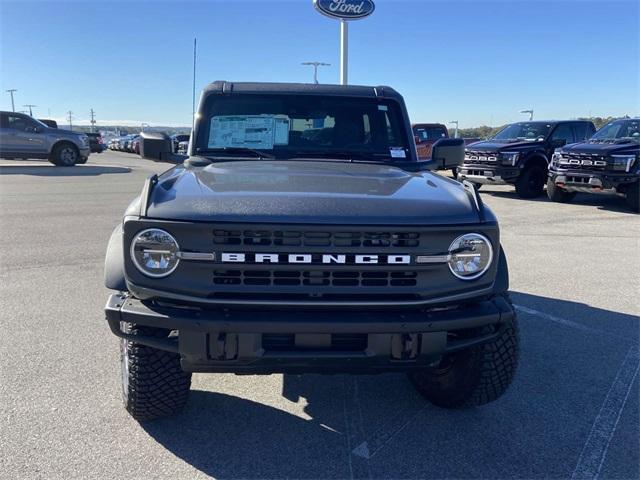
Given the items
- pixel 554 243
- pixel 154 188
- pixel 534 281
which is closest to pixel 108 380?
pixel 154 188

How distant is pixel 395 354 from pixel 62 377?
223 centimetres

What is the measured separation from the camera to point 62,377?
3.44 metres

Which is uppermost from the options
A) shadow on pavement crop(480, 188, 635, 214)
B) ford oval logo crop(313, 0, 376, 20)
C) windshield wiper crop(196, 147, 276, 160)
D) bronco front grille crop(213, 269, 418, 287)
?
ford oval logo crop(313, 0, 376, 20)

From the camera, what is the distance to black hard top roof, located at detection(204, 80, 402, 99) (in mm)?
4004

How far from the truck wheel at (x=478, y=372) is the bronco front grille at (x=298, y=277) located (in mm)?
727

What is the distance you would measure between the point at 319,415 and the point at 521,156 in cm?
1138

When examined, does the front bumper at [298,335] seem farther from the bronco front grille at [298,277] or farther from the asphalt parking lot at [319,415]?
the asphalt parking lot at [319,415]

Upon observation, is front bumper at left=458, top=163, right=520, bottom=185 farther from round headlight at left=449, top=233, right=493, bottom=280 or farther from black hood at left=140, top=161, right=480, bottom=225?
round headlight at left=449, top=233, right=493, bottom=280

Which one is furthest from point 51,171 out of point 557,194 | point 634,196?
point 634,196

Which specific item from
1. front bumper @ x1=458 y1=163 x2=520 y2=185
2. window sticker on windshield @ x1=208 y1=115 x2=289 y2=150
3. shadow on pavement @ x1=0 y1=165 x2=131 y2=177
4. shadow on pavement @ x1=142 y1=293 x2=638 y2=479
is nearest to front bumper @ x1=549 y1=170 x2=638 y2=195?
front bumper @ x1=458 y1=163 x2=520 y2=185

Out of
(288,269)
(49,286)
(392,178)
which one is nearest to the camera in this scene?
(288,269)

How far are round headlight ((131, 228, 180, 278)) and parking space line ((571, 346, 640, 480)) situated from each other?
212 cm

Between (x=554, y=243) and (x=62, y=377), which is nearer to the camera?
(x=62, y=377)

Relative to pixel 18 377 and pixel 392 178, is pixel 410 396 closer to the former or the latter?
pixel 392 178
